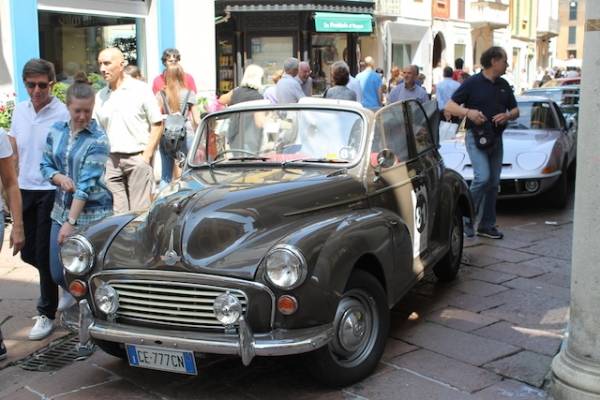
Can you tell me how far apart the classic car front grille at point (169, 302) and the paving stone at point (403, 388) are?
2.99 feet

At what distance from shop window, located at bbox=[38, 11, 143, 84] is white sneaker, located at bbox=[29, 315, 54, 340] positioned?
613 cm

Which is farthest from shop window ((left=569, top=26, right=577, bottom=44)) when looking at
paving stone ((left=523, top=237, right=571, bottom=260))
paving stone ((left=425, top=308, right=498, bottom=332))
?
paving stone ((left=425, top=308, right=498, bottom=332))

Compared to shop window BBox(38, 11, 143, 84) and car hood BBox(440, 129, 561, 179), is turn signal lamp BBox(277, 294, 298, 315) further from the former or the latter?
shop window BBox(38, 11, 143, 84)

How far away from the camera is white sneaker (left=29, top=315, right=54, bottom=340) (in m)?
5.00

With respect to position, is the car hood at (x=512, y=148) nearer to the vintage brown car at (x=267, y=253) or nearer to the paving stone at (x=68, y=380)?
the vintage brown car at (x=267, y=253)

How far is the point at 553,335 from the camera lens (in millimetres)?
4953

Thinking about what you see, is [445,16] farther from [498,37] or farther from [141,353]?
[141,353]

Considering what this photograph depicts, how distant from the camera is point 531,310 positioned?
18.0ft

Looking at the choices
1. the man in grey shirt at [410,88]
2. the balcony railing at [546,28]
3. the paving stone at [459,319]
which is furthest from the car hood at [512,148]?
the balcony railing at [546,28]

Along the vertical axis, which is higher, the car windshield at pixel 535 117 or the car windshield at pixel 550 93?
the car windshield at pixel 550 93

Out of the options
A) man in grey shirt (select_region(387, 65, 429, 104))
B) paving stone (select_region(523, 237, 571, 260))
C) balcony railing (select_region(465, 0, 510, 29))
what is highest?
balcony railing (select_region(465, 0, 510, 29))

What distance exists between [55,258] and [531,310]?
11.3 ft

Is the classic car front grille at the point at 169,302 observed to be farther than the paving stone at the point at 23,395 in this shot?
No

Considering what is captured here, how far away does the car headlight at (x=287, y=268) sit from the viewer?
360 centimetres
